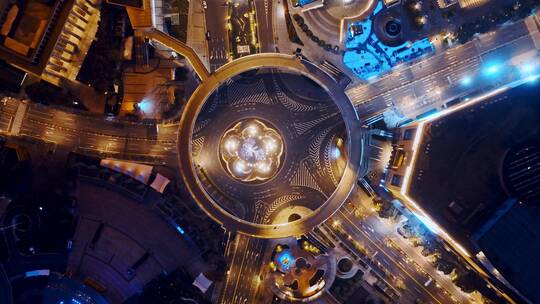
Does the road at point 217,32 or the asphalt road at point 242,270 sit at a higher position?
the road at point 217,32

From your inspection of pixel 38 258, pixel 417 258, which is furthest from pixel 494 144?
pixel 38 258

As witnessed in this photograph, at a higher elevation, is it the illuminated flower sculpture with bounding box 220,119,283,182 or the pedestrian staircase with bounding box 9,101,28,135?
the pedestrian staircase with bounding box 9,101,28,135

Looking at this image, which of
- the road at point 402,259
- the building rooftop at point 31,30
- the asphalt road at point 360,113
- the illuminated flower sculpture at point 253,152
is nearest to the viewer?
the building rooftop at point 31,30

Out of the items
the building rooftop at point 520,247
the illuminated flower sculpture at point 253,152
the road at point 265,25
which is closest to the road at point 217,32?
the road at point 265,25

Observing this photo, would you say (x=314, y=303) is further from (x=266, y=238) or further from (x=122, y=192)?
(x=122, y=192)

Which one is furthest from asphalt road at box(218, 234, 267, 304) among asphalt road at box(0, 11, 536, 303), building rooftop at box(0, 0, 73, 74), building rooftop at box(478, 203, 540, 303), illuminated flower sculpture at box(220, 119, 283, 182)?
building rooftop at box(0, 0, 73, 74)

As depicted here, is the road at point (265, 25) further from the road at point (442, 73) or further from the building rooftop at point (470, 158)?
the building rooftop at point (470, 158)

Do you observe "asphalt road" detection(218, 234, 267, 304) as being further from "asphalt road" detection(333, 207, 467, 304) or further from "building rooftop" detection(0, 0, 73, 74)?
"building rooftop" detection(0, 0, 73, 74)

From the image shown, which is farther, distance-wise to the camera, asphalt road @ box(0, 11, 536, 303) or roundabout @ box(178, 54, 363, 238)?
roundabout @ box(178, 54, 363, 238)

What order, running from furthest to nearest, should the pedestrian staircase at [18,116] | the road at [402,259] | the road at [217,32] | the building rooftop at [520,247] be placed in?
the road at [217,32], the road at [402,259], the pedestrian staircase at [18,116], the building rooftop at [520,247]
